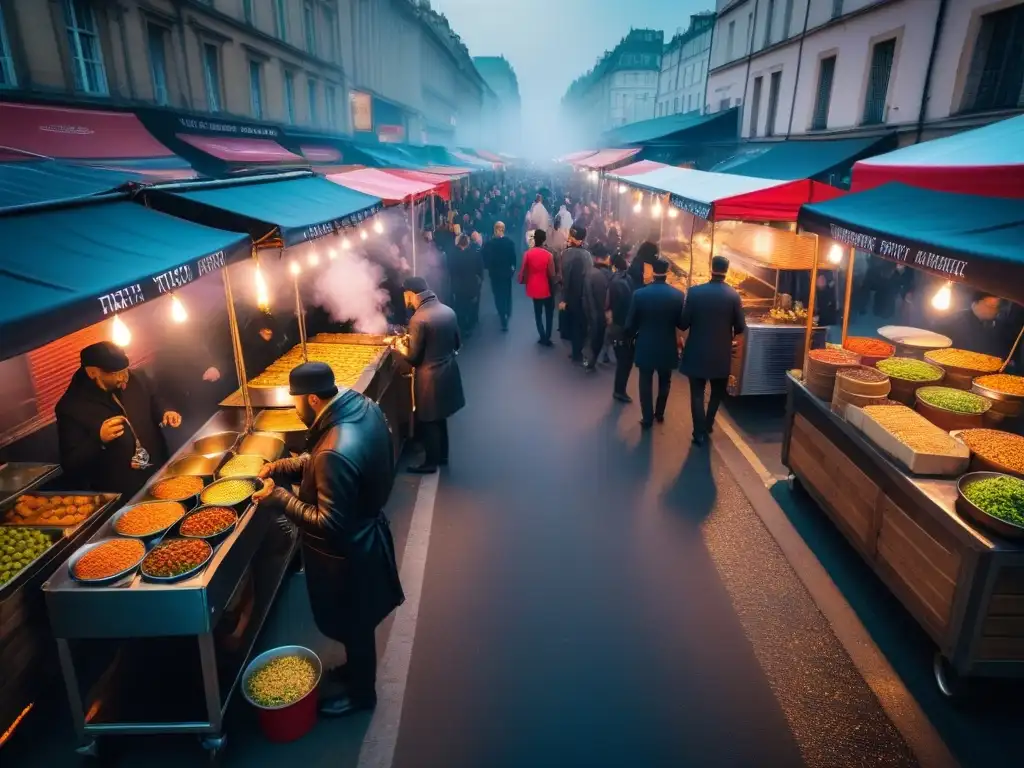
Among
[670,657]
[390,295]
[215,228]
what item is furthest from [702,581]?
[390,295]

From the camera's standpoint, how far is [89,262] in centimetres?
396

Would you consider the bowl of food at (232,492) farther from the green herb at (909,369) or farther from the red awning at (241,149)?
the red awning at (241,149)

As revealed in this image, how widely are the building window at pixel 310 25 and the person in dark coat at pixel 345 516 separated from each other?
970 inches

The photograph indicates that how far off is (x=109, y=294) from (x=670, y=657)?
15.2 ft

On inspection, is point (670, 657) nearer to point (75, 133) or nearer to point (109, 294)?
point (109, 294)

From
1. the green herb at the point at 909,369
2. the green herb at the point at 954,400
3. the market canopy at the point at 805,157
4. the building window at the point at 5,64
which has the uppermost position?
the building window at the point at 5,64

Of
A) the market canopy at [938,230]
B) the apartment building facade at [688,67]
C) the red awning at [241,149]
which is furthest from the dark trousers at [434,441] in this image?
the apartment building facade at [688,67]

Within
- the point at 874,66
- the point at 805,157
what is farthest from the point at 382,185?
the point at 874,66

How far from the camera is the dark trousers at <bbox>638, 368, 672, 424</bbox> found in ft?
28.8

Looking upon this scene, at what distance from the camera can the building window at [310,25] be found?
78.2 ft

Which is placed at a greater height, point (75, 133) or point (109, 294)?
point (75, 133)

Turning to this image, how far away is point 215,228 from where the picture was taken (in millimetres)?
5707

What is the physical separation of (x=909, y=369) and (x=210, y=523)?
21.9 feet

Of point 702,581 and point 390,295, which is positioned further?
point 390,295
